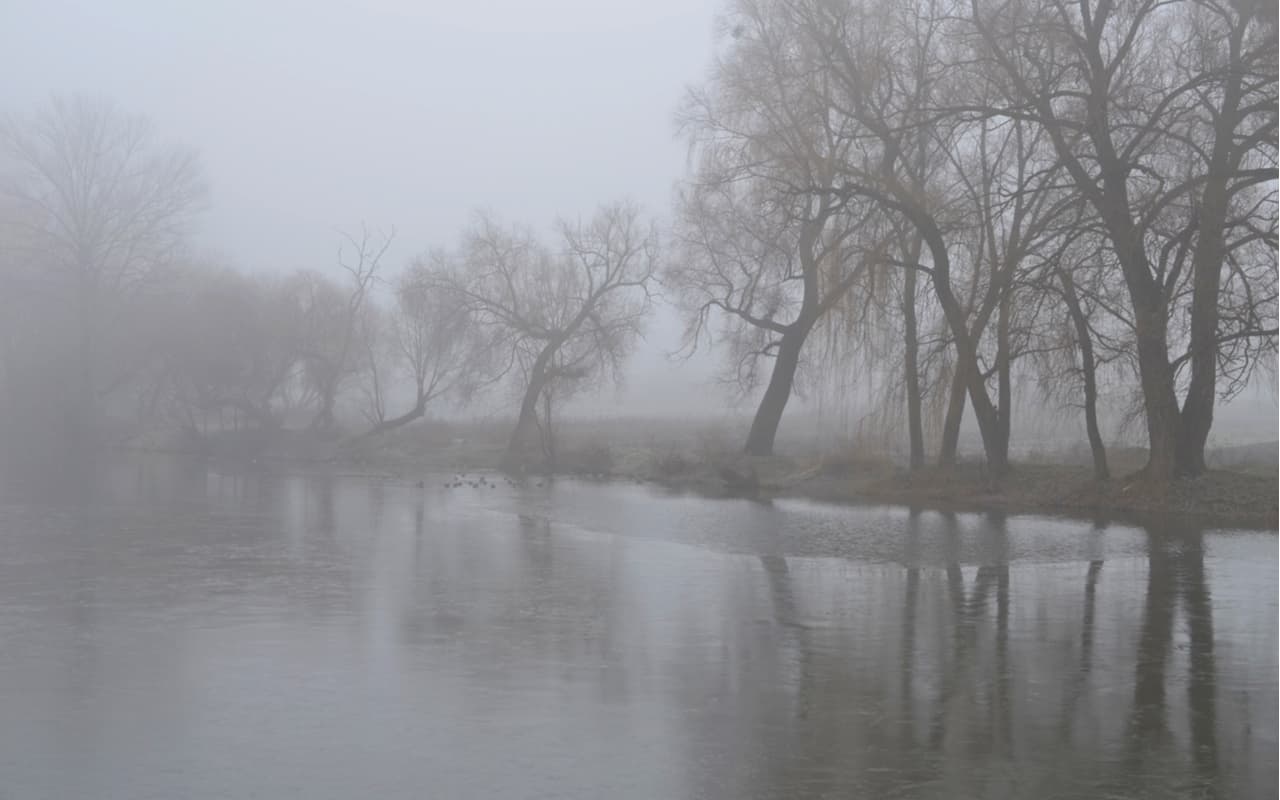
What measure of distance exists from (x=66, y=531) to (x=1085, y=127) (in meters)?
18.5

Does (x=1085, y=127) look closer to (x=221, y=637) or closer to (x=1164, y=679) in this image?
(x=1164, y=679)

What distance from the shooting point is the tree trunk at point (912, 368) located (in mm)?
26141

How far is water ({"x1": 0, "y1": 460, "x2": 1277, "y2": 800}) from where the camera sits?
639 cm

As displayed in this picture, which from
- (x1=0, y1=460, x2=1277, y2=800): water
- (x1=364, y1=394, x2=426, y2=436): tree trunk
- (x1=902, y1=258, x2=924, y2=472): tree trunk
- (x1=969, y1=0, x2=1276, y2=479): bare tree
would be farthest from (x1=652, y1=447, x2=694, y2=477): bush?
(x1=0, y1=460, x2=1277, y2=800): water

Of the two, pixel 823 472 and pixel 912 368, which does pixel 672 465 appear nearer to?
pixel 823 472

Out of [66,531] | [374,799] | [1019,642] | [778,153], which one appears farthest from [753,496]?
[374,799]

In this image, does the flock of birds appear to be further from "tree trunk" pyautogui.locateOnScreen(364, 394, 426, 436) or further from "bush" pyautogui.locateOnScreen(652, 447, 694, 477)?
"tree trunk" pyautogui.locateOnScreen(364, 394, 426, 436)

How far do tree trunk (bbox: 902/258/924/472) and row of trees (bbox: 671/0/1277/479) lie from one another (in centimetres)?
6

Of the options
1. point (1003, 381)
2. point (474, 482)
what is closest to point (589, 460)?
point (474, 482)

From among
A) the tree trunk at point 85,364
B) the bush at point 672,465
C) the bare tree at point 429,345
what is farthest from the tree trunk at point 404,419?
the bush at point 672,465

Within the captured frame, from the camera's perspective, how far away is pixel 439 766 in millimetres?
6422

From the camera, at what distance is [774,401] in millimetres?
35188

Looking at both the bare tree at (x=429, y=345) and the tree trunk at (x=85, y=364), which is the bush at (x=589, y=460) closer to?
the bare tree at (x=429, y=345)

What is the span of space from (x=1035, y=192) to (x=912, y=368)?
16.6ft
